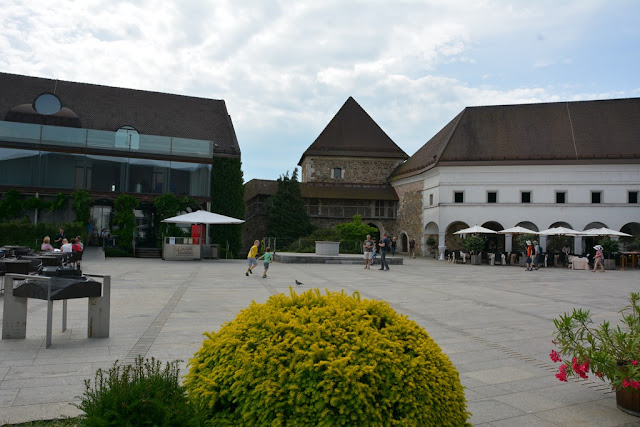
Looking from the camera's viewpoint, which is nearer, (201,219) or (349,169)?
(201,219)

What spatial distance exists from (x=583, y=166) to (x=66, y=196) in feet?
120

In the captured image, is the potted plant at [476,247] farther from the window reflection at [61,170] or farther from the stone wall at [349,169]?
the window reflection at [61,170]

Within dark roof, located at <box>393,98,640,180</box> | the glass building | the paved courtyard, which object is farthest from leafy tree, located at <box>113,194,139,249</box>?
dark roof, located at <box>393,98,640,180</box>

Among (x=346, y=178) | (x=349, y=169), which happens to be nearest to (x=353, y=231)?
(x=346, y=178)

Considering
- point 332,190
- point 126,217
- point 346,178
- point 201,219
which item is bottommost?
point 201,219

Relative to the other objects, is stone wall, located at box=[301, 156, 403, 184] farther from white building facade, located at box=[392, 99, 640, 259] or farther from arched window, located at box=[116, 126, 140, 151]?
arched window, located at box=[116, 126, 140, 151]

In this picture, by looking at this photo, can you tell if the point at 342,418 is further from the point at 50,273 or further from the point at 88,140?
the point at 88,140

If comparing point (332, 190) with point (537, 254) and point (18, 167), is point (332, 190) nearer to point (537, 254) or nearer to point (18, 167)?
point (537, 254)

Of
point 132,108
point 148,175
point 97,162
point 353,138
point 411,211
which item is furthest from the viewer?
point 353,138

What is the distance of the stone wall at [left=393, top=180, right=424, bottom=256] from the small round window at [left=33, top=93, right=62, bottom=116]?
29.0 metres

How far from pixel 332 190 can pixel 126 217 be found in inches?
865

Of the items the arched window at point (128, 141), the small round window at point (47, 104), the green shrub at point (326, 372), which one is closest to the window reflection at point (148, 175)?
the arched window at point (128, 141)

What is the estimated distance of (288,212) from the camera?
42.4 meters

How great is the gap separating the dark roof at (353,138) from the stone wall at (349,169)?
1.84 ft
